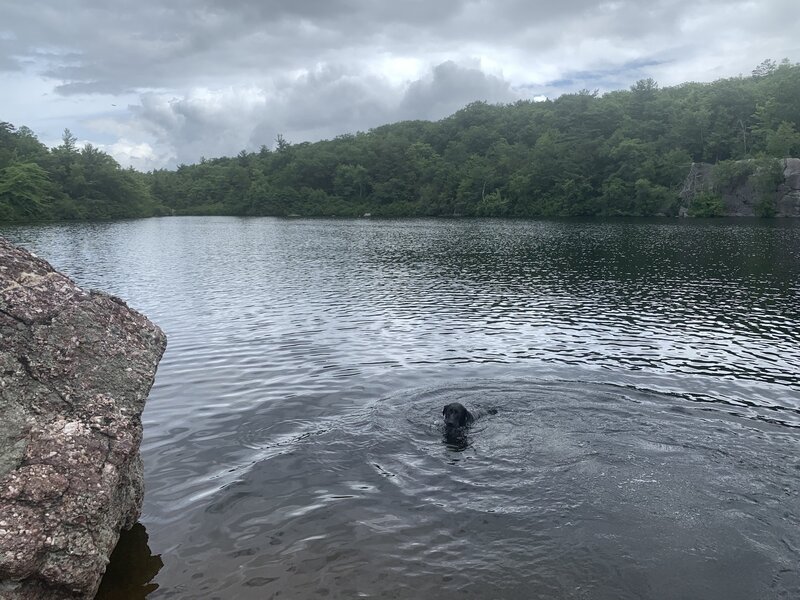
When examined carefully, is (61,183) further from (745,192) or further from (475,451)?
(475,451)

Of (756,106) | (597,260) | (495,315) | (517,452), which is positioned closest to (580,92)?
(756,106)

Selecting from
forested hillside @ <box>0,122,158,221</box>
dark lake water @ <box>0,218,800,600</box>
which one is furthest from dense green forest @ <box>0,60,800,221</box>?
dark lake water @ <box>0,218,800,600</box>

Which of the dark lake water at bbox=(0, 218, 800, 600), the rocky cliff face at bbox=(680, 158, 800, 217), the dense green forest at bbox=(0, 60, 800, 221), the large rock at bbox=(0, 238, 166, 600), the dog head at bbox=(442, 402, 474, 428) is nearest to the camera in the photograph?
the large rock at bbox=(0, 238, 166, 600)

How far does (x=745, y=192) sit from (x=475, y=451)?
107 metres

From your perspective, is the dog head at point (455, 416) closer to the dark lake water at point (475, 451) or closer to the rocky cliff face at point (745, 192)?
the dark lake water at point (475, 451)

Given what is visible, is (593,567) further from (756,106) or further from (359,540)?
(756,106)

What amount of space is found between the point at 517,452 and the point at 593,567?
399 centimetres

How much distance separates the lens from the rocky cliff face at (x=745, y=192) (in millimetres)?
92562

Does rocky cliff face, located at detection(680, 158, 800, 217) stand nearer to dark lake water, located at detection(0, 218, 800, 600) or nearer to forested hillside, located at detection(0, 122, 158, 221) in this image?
dark lake water, located at detection(0, 218, 800, 600)

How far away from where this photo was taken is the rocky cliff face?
9256cm

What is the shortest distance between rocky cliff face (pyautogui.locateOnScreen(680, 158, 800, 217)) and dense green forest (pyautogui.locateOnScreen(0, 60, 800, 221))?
2.27 m

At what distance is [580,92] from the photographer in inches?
6491

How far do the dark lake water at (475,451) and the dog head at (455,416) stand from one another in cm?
35

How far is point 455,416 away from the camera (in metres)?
13.6
